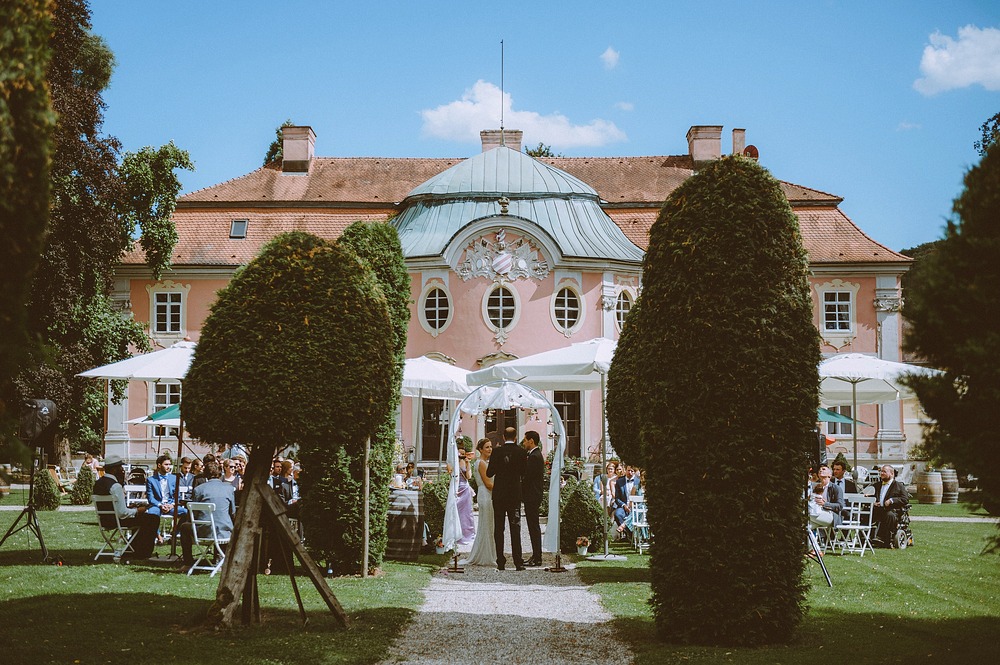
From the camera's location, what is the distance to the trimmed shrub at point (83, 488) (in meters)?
23.4

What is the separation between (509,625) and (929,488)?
22.6 meters

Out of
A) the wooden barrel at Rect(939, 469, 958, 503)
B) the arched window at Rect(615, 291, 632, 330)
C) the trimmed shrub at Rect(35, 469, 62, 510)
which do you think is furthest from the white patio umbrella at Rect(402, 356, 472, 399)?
the wooden barrel at Rect(939, 469, 958, 503)

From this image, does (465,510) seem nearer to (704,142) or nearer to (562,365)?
(562,365)

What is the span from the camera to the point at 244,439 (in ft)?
26.0

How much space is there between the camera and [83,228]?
2066 centimetres

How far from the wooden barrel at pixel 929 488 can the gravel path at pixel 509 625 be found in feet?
63.2

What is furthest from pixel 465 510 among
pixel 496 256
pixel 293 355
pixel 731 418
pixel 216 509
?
pixel 496 256

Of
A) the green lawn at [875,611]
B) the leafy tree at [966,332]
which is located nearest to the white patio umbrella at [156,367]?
the green lawn at [875,611]

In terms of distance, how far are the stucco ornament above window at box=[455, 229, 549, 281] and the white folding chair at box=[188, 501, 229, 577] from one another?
19158mm

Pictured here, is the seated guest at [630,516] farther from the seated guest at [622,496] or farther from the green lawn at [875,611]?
the green lawn at [875,611]

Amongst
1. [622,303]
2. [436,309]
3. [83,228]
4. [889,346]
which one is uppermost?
[83,228]

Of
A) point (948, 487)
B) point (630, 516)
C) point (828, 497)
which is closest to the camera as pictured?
point (828, 497)

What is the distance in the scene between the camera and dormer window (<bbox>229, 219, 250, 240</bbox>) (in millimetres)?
35531

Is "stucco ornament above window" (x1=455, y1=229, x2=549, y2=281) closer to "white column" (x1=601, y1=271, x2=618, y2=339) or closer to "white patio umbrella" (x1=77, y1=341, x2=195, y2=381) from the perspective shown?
"white column" (x1=601, y1=271, x2=618, y2=339)
